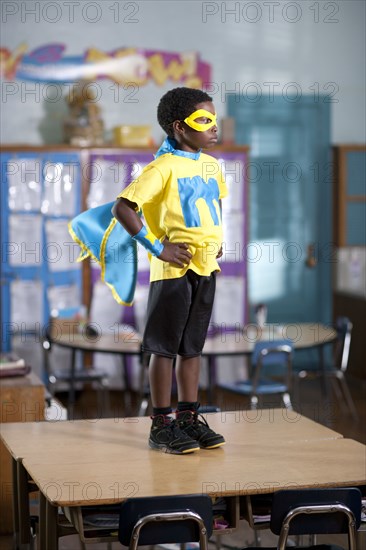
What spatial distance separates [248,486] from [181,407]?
551 mm

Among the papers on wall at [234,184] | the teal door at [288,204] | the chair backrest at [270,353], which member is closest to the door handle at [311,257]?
the teal door at [288,204]

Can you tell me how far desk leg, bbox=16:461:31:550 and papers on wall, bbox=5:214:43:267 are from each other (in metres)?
4.22

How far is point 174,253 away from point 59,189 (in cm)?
471

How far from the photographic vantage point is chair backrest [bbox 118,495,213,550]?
3.09 metres

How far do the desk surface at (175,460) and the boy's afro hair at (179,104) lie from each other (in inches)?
46.7

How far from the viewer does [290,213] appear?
29.9 ft

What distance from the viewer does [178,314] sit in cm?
366

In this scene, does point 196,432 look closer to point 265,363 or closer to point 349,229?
point 265,363

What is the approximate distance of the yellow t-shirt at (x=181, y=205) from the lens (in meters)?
3.57

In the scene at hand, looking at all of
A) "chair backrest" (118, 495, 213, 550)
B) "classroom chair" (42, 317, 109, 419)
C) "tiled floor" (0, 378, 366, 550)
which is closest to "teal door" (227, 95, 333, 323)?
"tiled floor" (0, 378, 366, 550)

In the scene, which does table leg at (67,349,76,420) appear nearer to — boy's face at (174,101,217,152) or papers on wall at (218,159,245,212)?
papers on wall at (218,159,245,212)

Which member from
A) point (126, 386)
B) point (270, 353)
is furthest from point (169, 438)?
point (126, 386)

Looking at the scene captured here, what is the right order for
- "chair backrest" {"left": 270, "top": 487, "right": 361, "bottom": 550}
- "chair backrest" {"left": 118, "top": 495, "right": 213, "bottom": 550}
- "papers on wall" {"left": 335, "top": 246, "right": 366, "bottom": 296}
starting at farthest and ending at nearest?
"papers on wall" {"left": 335, "top": 246, "right": 366, "bottom": 296} → "chair backrest" {"left": 270, "top": 487, "right": 361, "bottom": 550} → "chair backrest" {"left": 118, "top": 495, "right": 213, "bottom": 550}

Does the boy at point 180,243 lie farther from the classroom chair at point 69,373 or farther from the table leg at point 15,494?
the classroom chair at point 69,373
